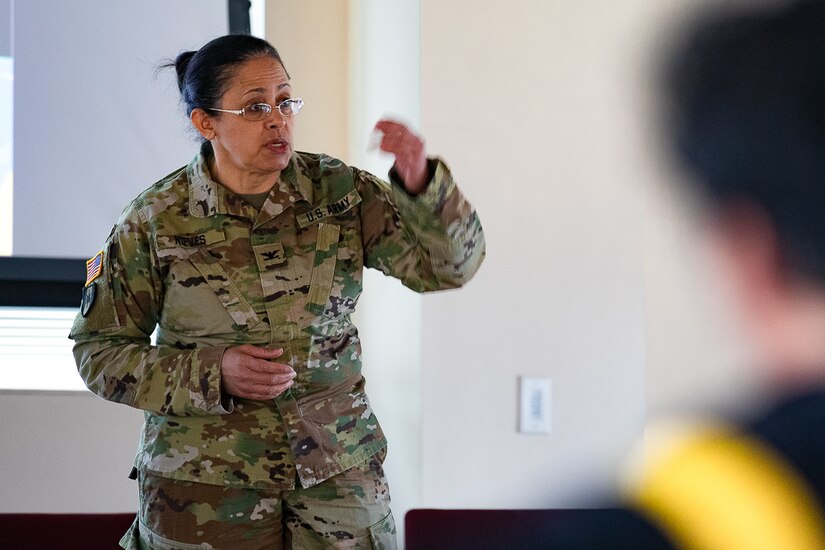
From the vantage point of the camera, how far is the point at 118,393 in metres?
1.46

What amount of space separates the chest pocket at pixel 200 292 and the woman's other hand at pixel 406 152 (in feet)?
1.10

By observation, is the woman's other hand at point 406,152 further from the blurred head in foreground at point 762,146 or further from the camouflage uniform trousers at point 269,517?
the blurred head in foreground at point 762,146

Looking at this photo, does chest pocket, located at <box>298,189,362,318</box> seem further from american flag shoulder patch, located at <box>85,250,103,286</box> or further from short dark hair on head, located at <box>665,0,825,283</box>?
short dark hair on head, located at <box>665,0,825,283</box>

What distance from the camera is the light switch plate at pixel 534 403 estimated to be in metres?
1.89

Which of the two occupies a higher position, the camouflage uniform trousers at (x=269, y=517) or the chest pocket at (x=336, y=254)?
the chest pocket at (x=336, y=254)

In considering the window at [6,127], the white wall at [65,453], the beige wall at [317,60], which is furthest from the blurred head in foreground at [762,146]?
the window at [6,127]

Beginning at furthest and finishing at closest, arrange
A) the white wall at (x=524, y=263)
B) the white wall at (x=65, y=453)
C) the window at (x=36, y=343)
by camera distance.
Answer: the window at (x=36, y=343), the white wall at (x=65, y=453), the white wall at (x=524, y=263)

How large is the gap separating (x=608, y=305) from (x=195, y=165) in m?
0.81

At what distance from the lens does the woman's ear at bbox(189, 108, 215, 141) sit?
1.57 meters

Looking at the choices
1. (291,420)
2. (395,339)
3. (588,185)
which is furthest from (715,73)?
(395,339)

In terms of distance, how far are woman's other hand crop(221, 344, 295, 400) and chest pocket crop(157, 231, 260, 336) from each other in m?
0.06

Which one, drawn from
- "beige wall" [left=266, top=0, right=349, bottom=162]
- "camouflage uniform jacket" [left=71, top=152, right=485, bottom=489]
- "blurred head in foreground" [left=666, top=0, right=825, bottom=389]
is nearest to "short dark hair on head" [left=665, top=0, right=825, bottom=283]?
"blurred head in foreground" [left=666, top=0, right=825, bottom=389]

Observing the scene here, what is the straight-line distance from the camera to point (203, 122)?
1580 millimetres

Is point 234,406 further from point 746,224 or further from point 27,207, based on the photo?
point 27,207
